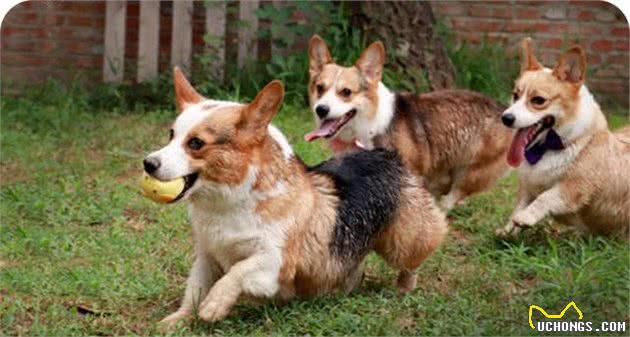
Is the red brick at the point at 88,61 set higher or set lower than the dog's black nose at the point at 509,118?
lower

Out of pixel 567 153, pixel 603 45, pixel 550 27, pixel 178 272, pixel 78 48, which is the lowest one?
pixel 78 48

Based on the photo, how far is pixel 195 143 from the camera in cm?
430

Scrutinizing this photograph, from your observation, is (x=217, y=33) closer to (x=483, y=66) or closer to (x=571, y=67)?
(x=483, y=66)

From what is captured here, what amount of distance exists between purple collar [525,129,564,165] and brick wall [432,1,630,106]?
400 centimetres

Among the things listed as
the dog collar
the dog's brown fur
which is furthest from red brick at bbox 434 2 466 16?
the dog collar

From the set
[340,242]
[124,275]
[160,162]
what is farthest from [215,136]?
[124,275]

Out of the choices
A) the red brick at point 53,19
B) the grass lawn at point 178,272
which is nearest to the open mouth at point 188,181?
the grass lawn at point 178,272

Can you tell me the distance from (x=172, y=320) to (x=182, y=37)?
5.26m

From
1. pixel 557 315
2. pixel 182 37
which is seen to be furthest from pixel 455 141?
pixel 182 37

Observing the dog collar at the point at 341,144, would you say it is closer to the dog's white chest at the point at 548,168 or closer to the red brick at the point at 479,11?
the dog's white chest at the point at 548,168

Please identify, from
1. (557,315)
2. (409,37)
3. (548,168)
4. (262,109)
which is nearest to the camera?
(262,109)

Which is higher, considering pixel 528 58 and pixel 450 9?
pixel 528 58

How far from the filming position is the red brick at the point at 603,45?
966cm

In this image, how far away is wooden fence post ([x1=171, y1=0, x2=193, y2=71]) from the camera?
9.41 metres
